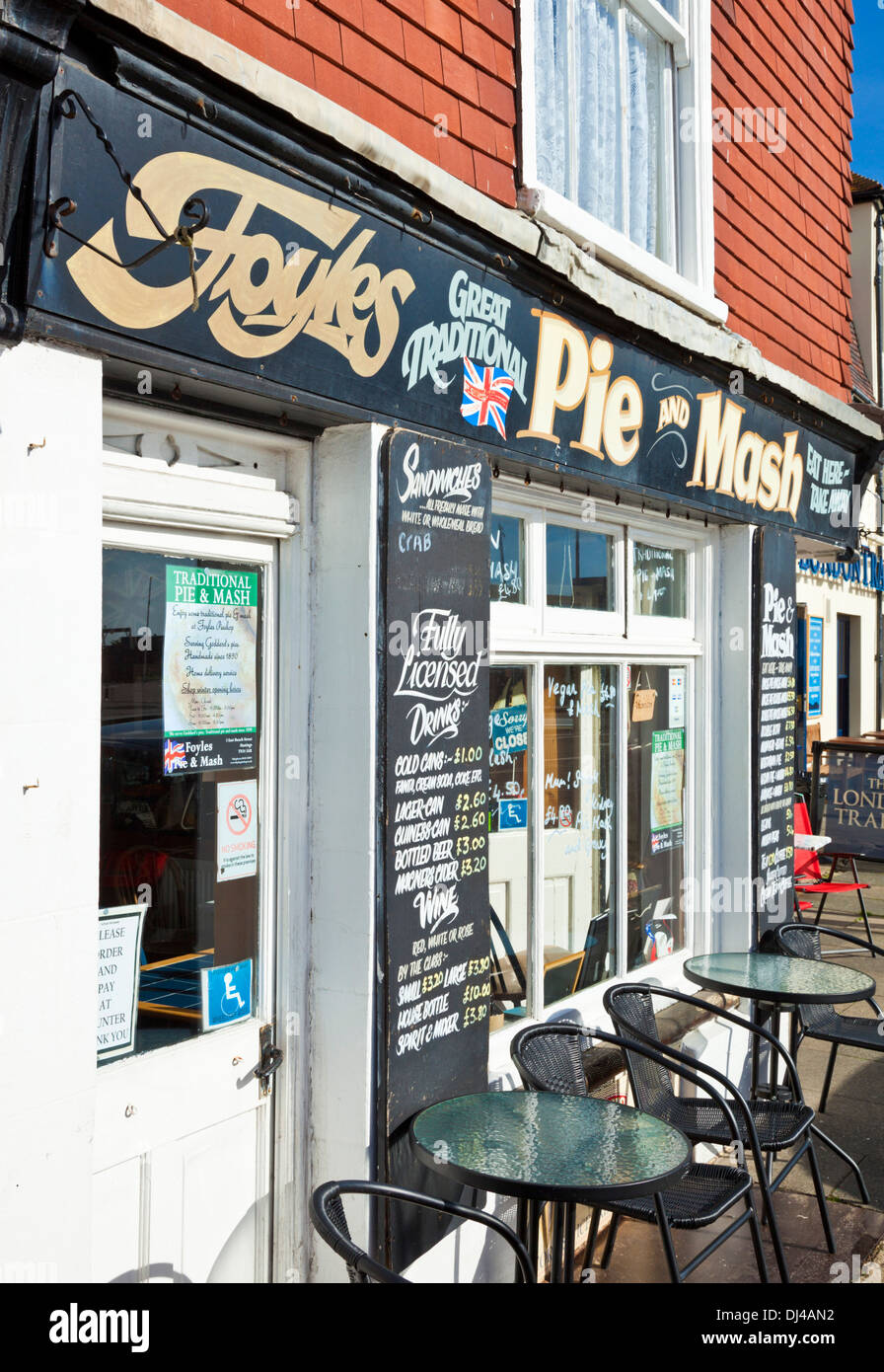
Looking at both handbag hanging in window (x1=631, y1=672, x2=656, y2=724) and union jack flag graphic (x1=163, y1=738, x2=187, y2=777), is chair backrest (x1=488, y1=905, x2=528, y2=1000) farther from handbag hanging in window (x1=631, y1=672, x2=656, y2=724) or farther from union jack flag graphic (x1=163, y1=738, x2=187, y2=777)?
union jack flag graphic (x1=163, y1=738, x2=187, y2=777)

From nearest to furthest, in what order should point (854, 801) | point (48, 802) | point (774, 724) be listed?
1. point (48, 802)
2. point (774, 724)
3. point (854, 801)

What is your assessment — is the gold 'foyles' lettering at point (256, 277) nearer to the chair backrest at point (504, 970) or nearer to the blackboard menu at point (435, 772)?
the blackboard menu at point (435, 772)

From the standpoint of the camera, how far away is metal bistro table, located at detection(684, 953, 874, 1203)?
4535 mm

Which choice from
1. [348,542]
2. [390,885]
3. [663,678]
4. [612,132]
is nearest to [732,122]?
[612,132]

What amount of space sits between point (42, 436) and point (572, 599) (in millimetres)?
2826

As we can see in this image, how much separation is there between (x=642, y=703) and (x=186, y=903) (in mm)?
2976

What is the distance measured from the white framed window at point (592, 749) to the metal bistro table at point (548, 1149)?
984 millimetres

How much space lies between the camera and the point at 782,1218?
4.61 metres

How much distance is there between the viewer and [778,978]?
4.82 meters

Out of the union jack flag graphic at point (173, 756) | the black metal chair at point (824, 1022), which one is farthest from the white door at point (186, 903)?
the black metal chair at point (824, 1022)

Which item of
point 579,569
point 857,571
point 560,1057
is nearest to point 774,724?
point 579,569

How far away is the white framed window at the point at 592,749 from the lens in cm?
441

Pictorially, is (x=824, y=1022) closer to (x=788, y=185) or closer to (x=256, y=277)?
(x=256, y=277)
